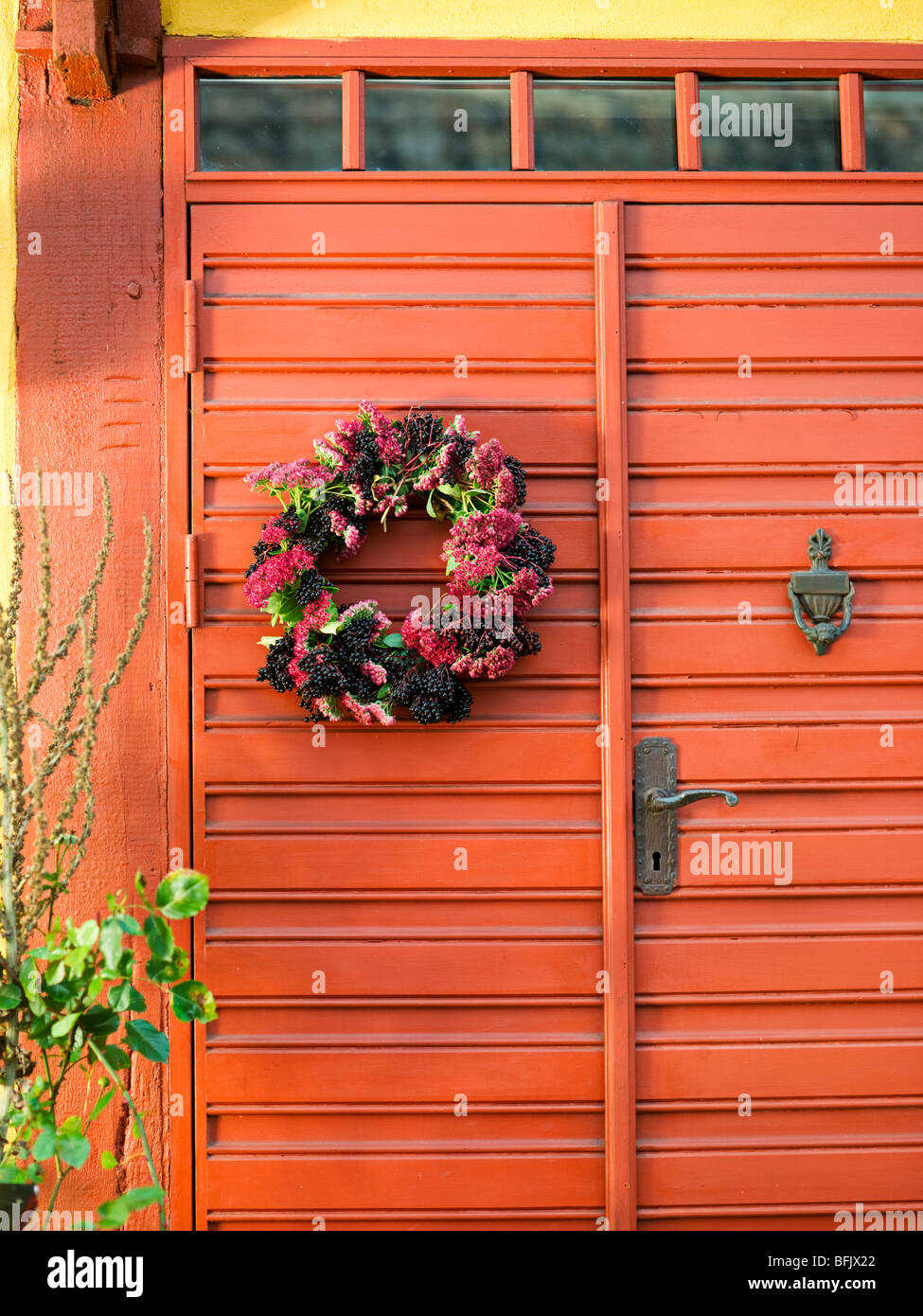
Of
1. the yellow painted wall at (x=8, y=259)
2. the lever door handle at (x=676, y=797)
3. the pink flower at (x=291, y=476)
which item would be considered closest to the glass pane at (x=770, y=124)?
the pink flower at (x=291, y=476)

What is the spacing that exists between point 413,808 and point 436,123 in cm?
204

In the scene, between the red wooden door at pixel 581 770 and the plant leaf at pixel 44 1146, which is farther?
the red wooden door at pixel 581 770

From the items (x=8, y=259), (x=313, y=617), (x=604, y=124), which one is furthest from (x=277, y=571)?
(x=604, y=124)

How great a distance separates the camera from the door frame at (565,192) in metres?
2.79

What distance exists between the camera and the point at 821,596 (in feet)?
9.29

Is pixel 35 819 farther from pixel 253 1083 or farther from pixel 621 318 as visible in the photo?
pixel 621 318

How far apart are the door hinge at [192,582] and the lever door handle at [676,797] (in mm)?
1414

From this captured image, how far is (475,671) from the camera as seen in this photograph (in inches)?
105

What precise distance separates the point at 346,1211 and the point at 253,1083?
0.45 m

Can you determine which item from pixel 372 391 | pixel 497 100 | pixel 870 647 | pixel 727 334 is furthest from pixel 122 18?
pixel 870 647

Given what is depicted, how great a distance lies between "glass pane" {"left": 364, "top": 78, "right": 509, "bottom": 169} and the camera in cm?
288

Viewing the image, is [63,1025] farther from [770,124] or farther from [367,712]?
[770,124]

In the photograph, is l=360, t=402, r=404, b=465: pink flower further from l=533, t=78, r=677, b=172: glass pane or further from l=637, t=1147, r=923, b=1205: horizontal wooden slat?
l=637, t=1147, r=923, b=1205: horizontal wooden slat

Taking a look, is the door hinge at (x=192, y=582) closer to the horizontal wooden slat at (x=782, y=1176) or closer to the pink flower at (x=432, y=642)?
the pink flower at (x=432, y=642)
